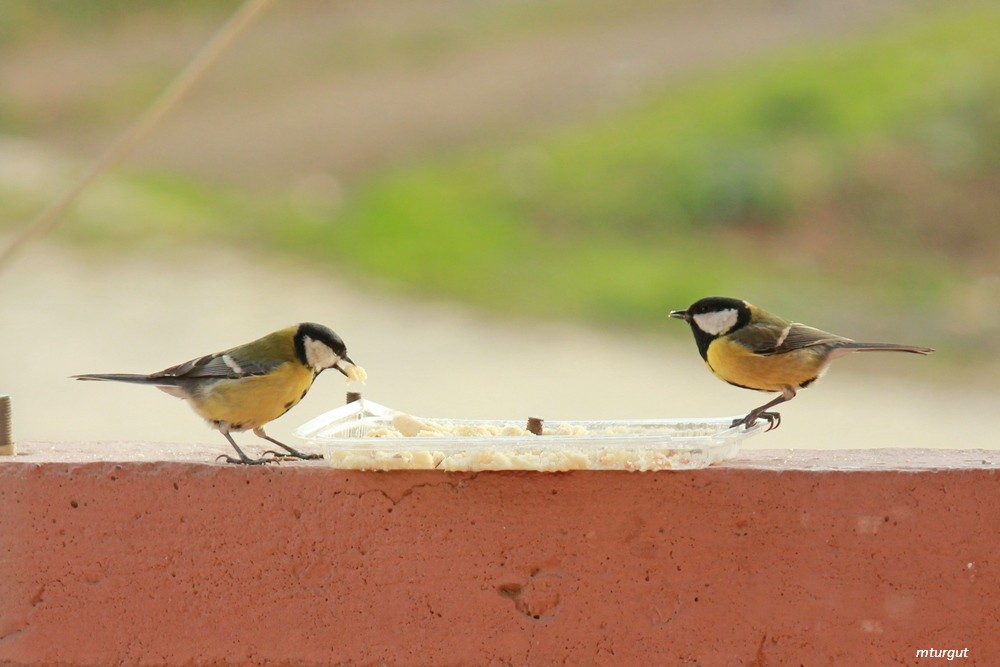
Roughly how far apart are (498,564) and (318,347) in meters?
0.84

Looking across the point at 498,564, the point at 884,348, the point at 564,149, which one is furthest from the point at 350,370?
the point at 564,149

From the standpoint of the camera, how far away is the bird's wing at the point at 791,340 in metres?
3.45

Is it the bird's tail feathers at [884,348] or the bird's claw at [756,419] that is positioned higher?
the bird's tail feathers at [884,348]

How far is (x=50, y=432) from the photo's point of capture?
412 inches

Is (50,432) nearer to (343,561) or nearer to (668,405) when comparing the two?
(668,405)

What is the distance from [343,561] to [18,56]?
21.9 meters

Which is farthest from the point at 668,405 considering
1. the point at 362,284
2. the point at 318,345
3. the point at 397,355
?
the point at 318,345

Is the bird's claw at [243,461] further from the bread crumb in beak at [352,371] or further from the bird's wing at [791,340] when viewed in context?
the bird's wing at [791,340]

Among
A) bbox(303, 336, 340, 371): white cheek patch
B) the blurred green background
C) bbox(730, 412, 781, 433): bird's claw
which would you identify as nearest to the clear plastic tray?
bbox(730, 412, 781, 433): bird's claw

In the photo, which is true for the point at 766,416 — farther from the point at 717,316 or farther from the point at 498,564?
the point at 498,564

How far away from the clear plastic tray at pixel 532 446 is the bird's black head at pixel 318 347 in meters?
0.34

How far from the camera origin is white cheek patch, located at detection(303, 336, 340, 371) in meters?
3.28

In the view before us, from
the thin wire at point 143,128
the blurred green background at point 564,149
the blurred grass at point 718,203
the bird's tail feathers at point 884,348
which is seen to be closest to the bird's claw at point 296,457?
the thin wire at point 143,128

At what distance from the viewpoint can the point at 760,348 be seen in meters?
3.44
